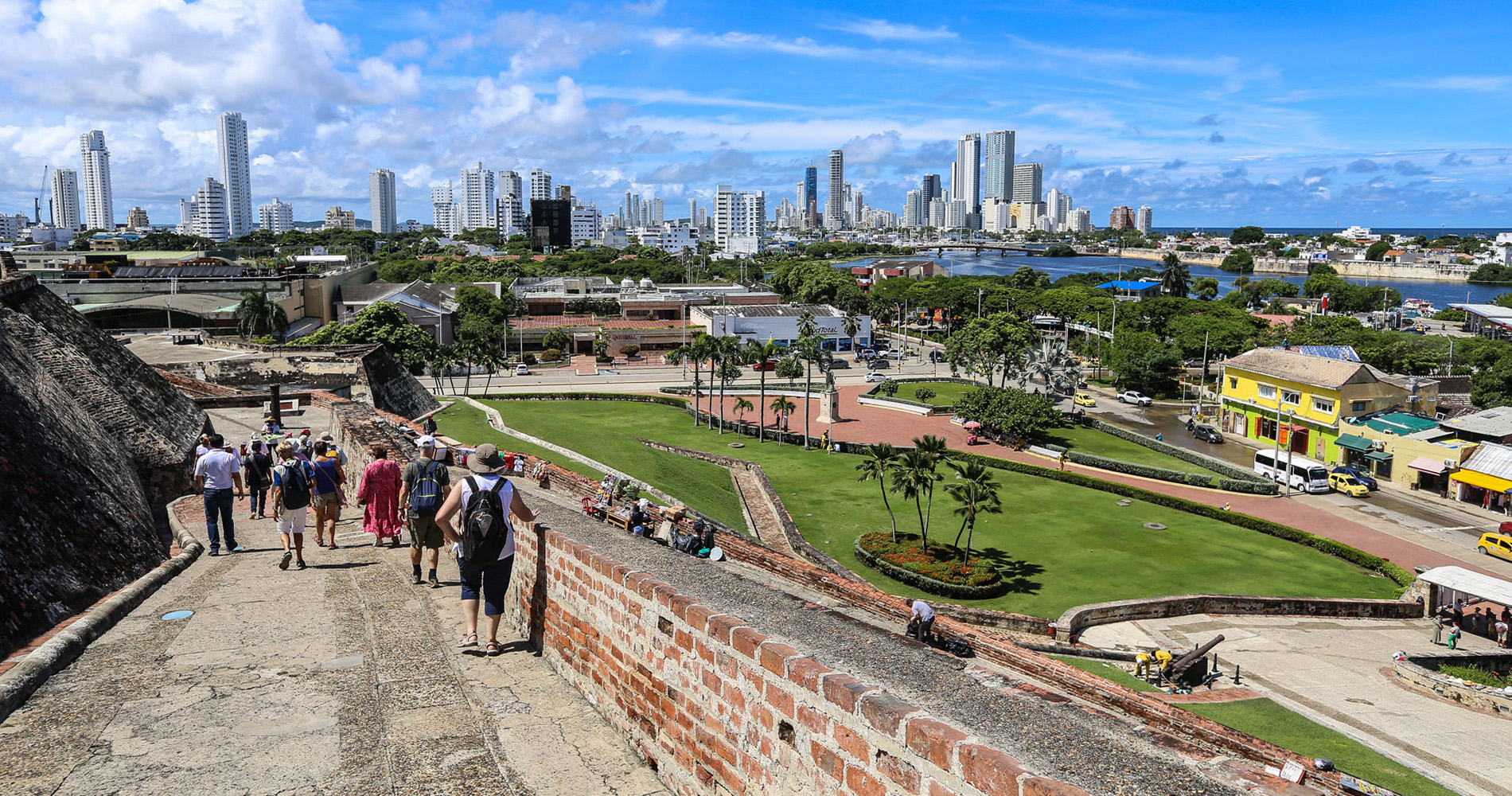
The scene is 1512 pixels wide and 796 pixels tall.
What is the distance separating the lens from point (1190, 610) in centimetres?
2531

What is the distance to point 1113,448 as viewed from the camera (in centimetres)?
4897

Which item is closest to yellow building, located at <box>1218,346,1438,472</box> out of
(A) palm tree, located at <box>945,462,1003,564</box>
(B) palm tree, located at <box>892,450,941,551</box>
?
(A) palm tree, located at <box>945,462,1003,564</box>

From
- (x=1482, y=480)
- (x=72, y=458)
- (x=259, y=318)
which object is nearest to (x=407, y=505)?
(x=72, y=458)

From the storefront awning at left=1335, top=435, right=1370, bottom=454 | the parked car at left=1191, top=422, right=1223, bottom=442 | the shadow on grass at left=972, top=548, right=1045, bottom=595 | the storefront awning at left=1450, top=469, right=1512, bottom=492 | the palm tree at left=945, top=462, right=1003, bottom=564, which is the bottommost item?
the shadow on grass at left=972, top=548, right=1045, bottom=595

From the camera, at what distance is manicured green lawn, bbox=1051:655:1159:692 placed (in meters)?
20.4

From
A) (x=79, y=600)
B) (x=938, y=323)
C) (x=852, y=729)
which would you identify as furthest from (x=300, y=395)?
(x=938, y=323)

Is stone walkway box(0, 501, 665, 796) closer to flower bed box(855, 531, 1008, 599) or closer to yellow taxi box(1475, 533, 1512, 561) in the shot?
flower bed box(855, 531, 1008, 599)

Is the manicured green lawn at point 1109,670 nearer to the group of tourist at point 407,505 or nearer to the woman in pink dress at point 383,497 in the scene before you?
the woman in pink dress at point 383,497

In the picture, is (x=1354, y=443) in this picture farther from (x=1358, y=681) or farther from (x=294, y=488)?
(x=294, y=488)

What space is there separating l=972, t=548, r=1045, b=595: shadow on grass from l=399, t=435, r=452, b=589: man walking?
20.5 metres

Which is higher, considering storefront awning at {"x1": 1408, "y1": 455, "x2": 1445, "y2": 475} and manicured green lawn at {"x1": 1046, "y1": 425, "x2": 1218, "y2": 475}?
storefront awning at {"x1": 1408, "y1": 455, "x2": 1445, "y2": 475}

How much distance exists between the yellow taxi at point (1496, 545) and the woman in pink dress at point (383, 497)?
3621cm

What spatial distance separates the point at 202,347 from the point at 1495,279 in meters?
206

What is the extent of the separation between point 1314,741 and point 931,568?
1151cm
